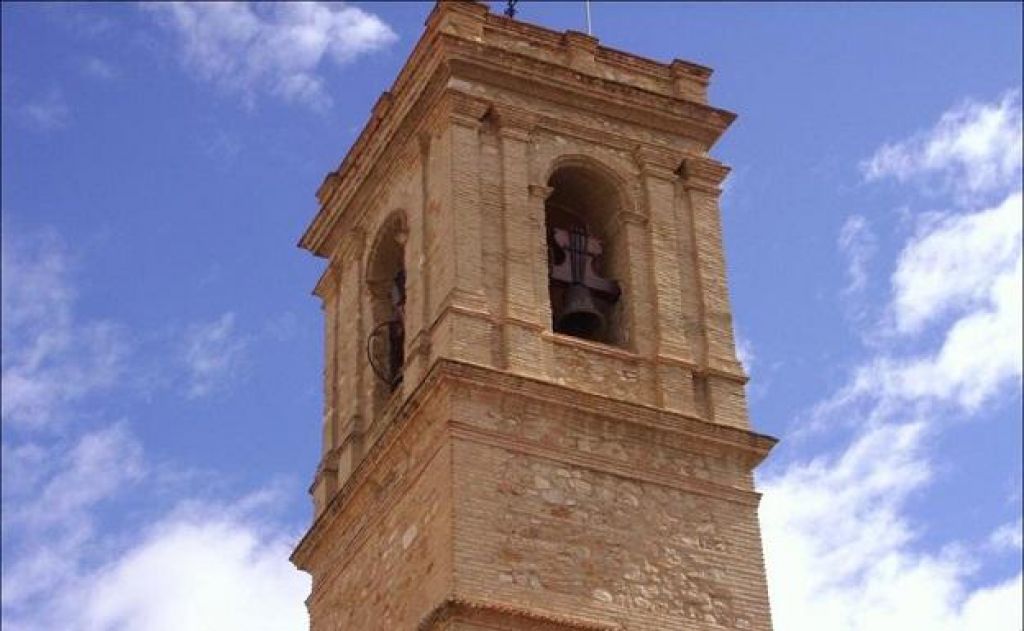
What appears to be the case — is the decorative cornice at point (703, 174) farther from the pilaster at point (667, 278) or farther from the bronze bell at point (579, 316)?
the bronze bell at point (579, 316)

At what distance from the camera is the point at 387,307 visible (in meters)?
23.6

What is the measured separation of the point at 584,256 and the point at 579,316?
2.89 ft

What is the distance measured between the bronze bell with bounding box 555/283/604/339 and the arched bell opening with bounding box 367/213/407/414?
164 centimetres

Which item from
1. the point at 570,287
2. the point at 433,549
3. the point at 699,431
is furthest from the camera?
the point at 570,287

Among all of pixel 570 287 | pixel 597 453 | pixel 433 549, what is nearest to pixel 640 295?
pixel 570 287

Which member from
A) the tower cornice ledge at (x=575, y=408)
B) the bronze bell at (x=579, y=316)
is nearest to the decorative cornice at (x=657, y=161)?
the bronze bell at (x=579, y=316)

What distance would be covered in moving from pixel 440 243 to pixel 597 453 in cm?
278

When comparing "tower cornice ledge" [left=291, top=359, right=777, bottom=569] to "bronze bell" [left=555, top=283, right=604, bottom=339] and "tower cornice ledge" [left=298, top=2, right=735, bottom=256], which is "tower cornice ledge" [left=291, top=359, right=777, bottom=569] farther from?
"tower cornice ledge" [left=298, top=2, right=735, bottom=256]

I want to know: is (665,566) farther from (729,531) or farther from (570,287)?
(570,287)

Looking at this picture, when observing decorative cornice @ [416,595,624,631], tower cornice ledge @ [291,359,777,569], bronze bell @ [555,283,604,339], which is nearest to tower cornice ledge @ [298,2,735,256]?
bronze bell @ [555,283,604,339]

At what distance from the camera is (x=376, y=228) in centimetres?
2377

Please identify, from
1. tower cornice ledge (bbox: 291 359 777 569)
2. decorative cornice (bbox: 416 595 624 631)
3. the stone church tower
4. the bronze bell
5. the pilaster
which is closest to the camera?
decorative cornice (bbox: 416 595 624 631)

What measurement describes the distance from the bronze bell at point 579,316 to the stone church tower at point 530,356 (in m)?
0.03

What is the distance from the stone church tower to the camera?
19641 mm
